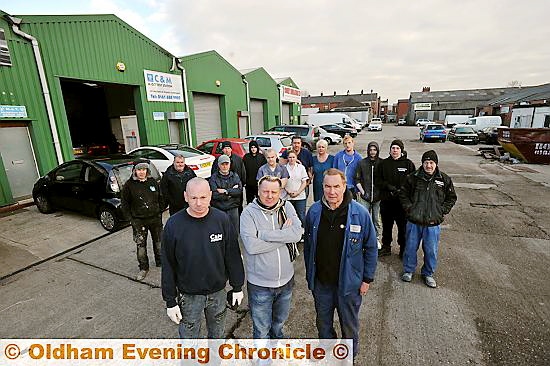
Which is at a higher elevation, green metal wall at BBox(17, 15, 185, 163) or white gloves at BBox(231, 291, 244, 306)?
green metal wall at BBox(17, 15, 185, 163)

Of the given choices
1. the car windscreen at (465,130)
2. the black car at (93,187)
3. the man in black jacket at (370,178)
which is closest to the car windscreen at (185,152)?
the black car at (93,187)

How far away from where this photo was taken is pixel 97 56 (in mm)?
9305

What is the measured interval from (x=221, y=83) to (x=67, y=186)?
446 inches

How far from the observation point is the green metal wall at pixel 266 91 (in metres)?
19.4

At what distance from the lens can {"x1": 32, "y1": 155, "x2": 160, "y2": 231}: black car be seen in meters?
5.46

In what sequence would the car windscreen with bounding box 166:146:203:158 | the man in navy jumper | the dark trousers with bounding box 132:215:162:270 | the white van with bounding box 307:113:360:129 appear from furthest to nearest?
the white van with bounding box 307:113:360:129 → the car windscreen with bounding box 166:146:203:158 → the dark trousers with bounding box 132:215:162:270 → the man in navy jumper

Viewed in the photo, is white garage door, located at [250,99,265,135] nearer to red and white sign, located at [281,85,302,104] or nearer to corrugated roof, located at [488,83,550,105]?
red and white sign, located at [281,85,302,104]

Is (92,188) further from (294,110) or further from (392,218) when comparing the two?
(294,110)

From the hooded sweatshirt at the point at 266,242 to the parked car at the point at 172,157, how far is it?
5487 millimetres

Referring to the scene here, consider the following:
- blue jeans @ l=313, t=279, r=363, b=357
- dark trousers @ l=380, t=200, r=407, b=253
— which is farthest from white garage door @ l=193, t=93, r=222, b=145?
blue jeans @ l=313, t=279, r=363, b=357

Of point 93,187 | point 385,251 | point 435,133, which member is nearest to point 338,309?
A: point 385,251

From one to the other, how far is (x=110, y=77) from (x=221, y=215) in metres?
10.1

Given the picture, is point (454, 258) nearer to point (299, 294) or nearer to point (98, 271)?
point (299, 294)

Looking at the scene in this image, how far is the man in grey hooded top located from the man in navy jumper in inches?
6.8
